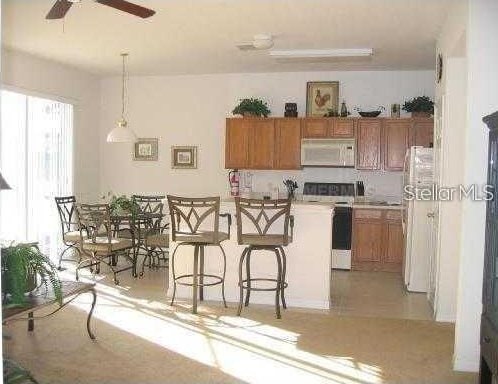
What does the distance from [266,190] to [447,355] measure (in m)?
4.24

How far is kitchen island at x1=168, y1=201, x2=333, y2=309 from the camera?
482 centimetres

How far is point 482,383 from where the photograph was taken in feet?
9.42

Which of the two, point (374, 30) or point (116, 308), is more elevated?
point (374, 30)

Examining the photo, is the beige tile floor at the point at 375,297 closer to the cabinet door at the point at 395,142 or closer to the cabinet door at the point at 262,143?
the cabinet door at the point at 395,142

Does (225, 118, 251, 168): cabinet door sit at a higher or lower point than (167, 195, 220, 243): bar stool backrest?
higher

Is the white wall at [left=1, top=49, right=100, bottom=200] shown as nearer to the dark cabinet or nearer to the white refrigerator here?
the white refrigerator

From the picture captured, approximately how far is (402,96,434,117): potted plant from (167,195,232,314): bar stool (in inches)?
131

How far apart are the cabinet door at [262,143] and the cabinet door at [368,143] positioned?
121cm

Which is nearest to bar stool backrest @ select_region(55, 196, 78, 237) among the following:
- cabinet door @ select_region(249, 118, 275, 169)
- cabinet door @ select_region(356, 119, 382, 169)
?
cabinet door @ select_region(249, 118, 275, 169)

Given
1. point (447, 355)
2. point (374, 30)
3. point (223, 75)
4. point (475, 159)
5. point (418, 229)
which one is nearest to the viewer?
point (475, 159)

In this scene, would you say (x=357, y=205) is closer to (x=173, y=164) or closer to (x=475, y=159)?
(x=173, y=164)

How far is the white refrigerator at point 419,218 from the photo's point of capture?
5516mm

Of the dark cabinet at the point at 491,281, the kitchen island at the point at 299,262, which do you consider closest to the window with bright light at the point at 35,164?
the kitchen island at the point at 299,262

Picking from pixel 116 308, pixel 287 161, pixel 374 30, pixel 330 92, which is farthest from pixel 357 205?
pixel 116 308
